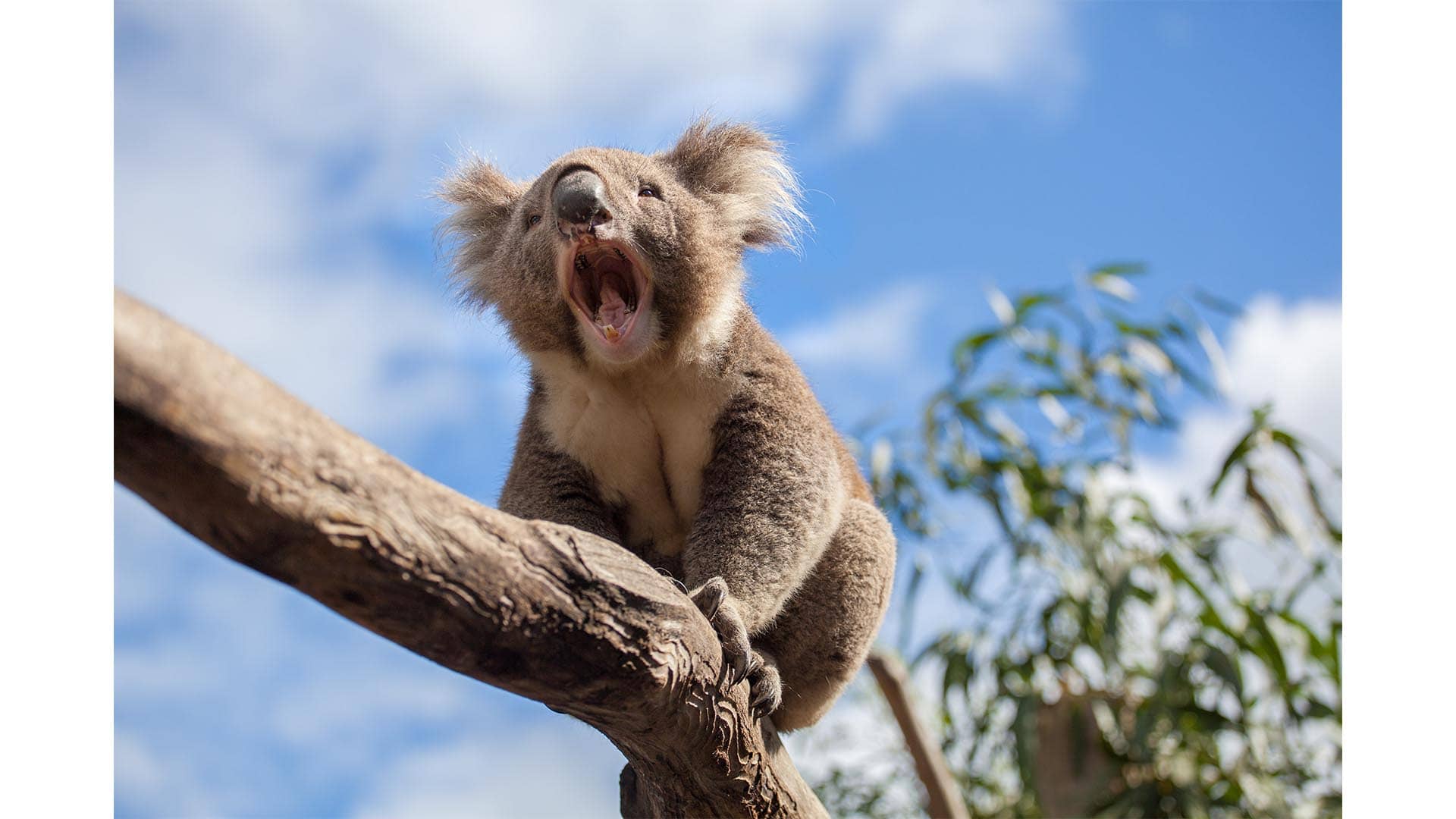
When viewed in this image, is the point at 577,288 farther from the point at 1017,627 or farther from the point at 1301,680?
the point at 1301,680

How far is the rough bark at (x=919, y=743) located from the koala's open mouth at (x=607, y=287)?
102 inches

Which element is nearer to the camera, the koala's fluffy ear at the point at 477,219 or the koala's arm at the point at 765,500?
the koala's arm at the point at 765,500

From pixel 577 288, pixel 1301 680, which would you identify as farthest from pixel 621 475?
pixel 1301 680

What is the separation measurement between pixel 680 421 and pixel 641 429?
91mm

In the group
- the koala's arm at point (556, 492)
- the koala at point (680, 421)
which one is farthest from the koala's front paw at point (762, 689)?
the koala's arm at point (556, 492)

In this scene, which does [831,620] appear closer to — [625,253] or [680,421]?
[680,421]

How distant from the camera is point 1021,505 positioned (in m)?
5.96

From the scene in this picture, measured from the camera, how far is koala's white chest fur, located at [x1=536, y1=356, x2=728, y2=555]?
2.45m

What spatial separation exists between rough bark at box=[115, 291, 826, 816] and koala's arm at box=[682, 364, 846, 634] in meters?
0.33

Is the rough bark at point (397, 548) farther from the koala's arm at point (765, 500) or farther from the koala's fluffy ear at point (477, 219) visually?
the koala's fluffy ear at point (477, 219)

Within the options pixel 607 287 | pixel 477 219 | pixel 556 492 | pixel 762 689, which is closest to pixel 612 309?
pixel 607 287

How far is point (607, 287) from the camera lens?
7.98 ft

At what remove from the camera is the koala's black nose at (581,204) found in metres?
2.25

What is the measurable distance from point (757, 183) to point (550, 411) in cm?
76
